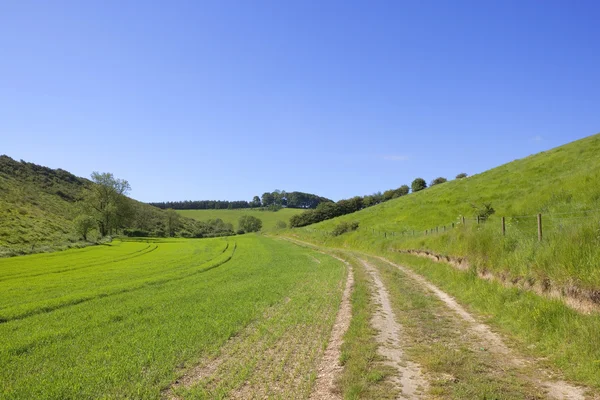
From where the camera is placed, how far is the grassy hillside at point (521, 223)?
34.8ft

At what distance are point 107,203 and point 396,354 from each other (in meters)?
94.0

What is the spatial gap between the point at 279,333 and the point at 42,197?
9462 centimetres

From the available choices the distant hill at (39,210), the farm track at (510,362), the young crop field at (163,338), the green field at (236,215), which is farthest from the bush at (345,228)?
the green field at (236,215)

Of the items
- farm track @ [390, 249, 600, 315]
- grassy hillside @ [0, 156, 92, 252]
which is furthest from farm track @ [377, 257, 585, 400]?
grassy hillside @ [0, 156, 92, 252]

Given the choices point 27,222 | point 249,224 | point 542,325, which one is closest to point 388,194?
point 249,224

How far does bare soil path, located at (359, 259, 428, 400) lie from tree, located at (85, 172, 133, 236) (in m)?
85.3

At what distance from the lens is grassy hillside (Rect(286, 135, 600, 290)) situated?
34.8 ft

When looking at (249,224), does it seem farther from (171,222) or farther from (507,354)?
(507,354)

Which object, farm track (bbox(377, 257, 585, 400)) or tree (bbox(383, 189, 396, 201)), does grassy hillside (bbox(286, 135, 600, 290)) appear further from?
tree (bbox(383, 189, 396, 201))

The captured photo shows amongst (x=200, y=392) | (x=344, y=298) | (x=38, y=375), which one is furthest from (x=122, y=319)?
(x=344, y=298)

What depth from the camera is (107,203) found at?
88.4 meters

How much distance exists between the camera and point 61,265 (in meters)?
29.7

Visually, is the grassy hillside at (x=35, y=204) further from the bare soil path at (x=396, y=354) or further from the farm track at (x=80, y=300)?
the bare soil path at (x=396, y=354)

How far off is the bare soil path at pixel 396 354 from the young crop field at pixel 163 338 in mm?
1559
